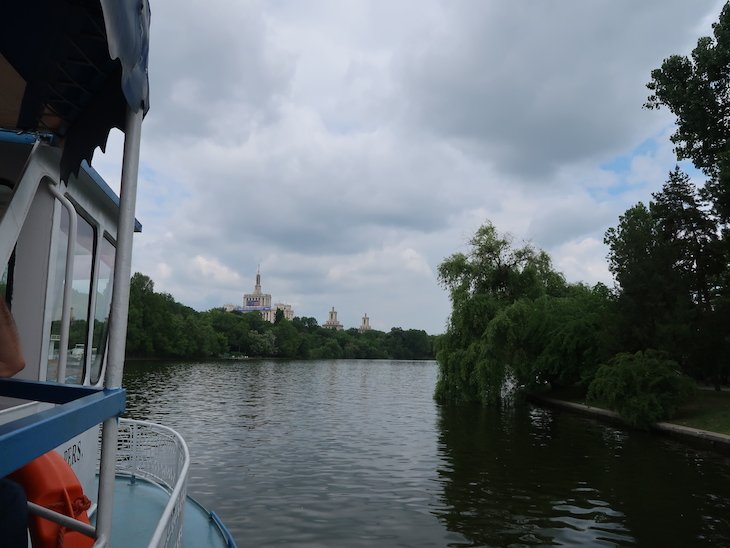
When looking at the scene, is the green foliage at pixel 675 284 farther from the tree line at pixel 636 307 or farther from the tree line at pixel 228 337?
the tree line at pixel 228 337

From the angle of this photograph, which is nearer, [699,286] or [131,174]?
[131,174]

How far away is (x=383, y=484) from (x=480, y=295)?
18.3 m

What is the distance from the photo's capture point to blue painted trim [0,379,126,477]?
5.34 feet

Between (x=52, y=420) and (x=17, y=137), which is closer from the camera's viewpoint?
(x=52, y=420)

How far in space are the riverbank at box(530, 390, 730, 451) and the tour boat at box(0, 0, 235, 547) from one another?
1978 cm

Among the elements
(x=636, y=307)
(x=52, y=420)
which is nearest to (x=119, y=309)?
(x=52, y=420)

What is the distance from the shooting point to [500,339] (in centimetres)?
2912

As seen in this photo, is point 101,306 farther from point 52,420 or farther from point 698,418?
point 698,418

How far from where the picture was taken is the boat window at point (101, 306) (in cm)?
503

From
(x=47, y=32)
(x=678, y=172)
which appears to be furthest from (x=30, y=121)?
(x=678, y=172)

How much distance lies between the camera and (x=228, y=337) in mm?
122250

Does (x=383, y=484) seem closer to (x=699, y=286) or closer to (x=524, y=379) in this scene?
(x=524, y=379)

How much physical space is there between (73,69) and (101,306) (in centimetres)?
250

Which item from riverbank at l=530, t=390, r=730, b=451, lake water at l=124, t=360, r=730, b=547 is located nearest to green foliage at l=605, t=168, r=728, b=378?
riverbank at l=530, t=390, r=730, b=451
